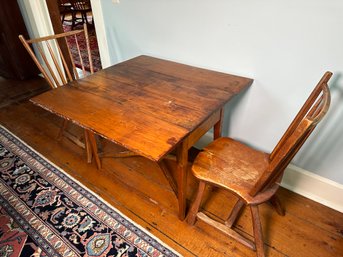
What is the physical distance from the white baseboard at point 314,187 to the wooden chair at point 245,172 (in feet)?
0.81

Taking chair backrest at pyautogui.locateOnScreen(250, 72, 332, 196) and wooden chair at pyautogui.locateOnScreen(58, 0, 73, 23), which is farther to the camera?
wooden chair at pyautogui.locateOnScreen(58, 0, 73, 23)

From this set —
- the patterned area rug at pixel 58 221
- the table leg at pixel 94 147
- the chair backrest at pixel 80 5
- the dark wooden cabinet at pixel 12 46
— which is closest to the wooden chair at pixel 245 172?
the patterned area rug at pixel 58 221

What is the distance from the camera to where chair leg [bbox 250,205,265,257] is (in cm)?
111

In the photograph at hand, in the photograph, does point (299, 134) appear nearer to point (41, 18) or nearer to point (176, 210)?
point (176, 210)

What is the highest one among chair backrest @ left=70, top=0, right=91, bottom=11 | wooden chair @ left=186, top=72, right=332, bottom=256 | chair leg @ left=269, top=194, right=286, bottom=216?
chair backrest @ left=70, top=0, right=91, bottom=11

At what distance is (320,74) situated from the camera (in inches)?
47.6

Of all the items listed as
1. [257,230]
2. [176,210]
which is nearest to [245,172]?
[257,230]

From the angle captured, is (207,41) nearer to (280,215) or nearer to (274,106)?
(274,106)

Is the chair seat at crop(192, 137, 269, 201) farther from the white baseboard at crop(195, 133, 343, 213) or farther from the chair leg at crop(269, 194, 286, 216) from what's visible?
the white baseboard at crop(195, 133, 343, 213)

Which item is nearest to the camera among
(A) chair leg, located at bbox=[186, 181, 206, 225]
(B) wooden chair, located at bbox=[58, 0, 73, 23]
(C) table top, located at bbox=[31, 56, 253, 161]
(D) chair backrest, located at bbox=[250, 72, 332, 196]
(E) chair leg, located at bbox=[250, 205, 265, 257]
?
(D) chair backrest, located at bbox=[250, 72, 332, 196]

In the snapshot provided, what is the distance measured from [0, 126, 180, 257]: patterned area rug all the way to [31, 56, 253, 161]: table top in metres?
0.67

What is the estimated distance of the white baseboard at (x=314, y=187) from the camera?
144cm

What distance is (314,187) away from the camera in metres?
1.51

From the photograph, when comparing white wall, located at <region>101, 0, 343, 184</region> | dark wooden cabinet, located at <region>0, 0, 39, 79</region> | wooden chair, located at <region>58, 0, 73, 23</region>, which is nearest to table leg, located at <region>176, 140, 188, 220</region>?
white wall, located at <region>101, 0, 343, 184</region>
